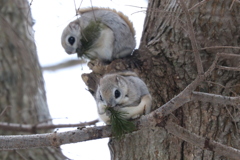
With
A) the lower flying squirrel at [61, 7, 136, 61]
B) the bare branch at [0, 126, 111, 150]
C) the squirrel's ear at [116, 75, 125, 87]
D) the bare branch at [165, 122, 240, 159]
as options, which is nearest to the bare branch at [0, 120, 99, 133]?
the lower flying squirrel at [61, 7, 136, 61]

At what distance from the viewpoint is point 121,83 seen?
2.63m

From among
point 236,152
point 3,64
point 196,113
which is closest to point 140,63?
point 196,113

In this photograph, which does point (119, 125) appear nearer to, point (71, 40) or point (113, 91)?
point (113, 91)

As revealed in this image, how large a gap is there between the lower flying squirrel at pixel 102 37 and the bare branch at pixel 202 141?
3.54ft

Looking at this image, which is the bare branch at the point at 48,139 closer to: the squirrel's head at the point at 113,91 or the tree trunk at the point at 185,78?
the squirrel's head at the point at 113,91

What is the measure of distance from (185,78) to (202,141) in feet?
2.12

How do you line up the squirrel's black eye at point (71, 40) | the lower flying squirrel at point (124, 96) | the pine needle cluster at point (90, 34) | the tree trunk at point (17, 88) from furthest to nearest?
the tree trunk at point (17, 88), the squirrel's black eye at point (71, 40), the pine needle cluster at point (90, 34), the lower flying squirrel at point (124, 96)

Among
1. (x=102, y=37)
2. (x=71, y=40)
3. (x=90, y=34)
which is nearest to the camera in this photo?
(x=90, y=34)

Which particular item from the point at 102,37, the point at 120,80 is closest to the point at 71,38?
the point at 102,37

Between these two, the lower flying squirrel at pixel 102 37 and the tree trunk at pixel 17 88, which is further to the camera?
the tree trunk at pixel 17 88

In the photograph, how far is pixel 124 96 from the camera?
259 cm

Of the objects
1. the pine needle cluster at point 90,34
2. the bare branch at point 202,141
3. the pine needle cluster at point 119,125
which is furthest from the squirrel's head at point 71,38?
the bare branch at point 202,141

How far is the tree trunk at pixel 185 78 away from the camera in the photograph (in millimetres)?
2691

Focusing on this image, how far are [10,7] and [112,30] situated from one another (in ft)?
3.77
